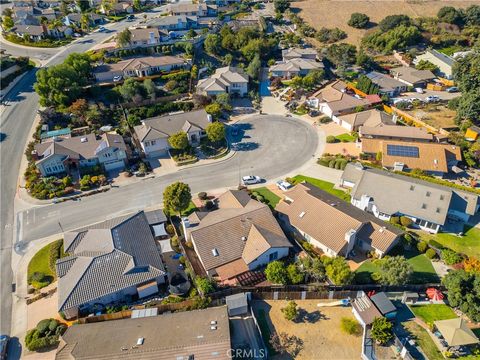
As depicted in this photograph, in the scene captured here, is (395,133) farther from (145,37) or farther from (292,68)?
(145,37)

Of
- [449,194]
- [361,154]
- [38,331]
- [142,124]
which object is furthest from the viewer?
[142,124]

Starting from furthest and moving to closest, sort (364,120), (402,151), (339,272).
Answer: (364,120)
(402,151)
(339,272)

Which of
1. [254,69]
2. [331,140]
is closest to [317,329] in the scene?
[331,140]

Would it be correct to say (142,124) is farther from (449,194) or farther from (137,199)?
(449,194)

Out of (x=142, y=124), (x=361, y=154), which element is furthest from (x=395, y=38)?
(x=142, y=124)

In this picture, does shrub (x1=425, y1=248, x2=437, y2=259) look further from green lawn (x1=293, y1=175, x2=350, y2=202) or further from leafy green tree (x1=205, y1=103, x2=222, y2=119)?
leafy green tree (x1=205, y1=103, x2=222, y2=119)

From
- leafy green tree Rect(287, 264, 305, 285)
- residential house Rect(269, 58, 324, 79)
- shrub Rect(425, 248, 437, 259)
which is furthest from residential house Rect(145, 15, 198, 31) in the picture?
shrub Rect(425, 248, 437, 259)
